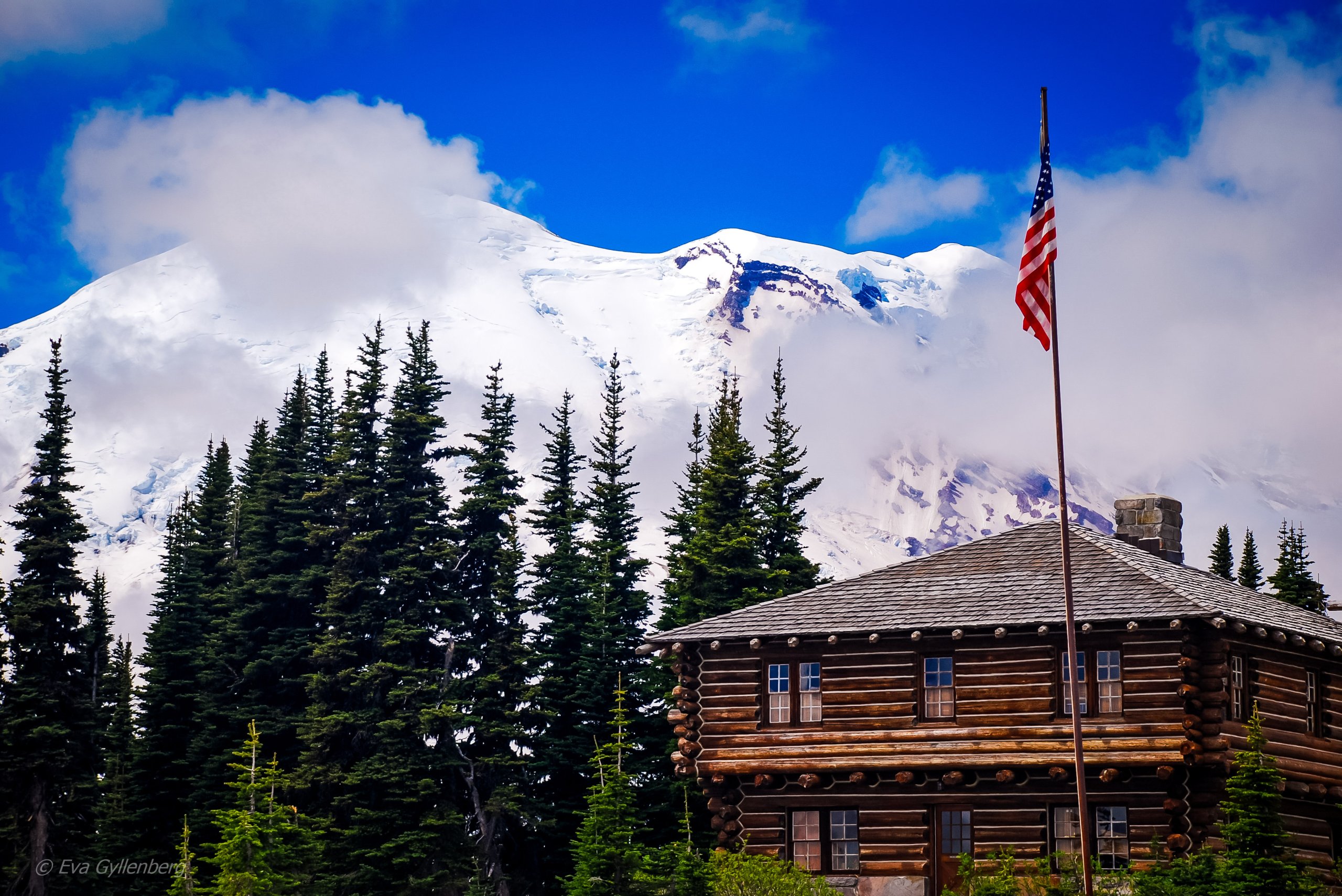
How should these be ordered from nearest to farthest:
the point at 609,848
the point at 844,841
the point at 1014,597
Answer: the point at 609,848 → the point at 1014,597 → the point at 844,841

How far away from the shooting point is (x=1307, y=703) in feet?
134

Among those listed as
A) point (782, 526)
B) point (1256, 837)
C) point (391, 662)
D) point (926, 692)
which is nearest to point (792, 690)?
point (926, 692)

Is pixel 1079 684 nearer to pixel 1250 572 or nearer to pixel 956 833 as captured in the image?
pixel 956 833

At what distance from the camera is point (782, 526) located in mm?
57844

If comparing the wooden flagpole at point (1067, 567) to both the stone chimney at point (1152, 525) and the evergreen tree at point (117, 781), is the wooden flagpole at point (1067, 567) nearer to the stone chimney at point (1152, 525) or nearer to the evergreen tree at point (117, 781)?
the stone chimney at point (1152, 525)

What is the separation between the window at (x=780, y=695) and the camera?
4131cm

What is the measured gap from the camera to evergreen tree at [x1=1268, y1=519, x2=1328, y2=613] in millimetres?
63597

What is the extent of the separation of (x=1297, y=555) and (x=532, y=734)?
33040mm

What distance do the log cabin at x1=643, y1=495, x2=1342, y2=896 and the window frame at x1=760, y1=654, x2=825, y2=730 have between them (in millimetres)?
43

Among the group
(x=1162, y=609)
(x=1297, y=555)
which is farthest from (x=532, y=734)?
(x=1297, y=555)

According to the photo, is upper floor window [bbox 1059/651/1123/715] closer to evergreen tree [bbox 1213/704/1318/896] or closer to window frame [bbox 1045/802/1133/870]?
window frame [bbox 1045/802/1133/870]

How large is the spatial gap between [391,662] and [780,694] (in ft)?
56.5

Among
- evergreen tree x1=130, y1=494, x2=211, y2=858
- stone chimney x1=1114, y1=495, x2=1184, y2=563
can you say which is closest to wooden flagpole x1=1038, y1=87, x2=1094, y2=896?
stone chimney x1=1114, y1=495, x2=1184, y2=563

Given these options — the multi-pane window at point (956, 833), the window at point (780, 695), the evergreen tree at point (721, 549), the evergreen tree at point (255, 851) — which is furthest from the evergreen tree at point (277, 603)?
the multi-pane window at point (956, 833)
